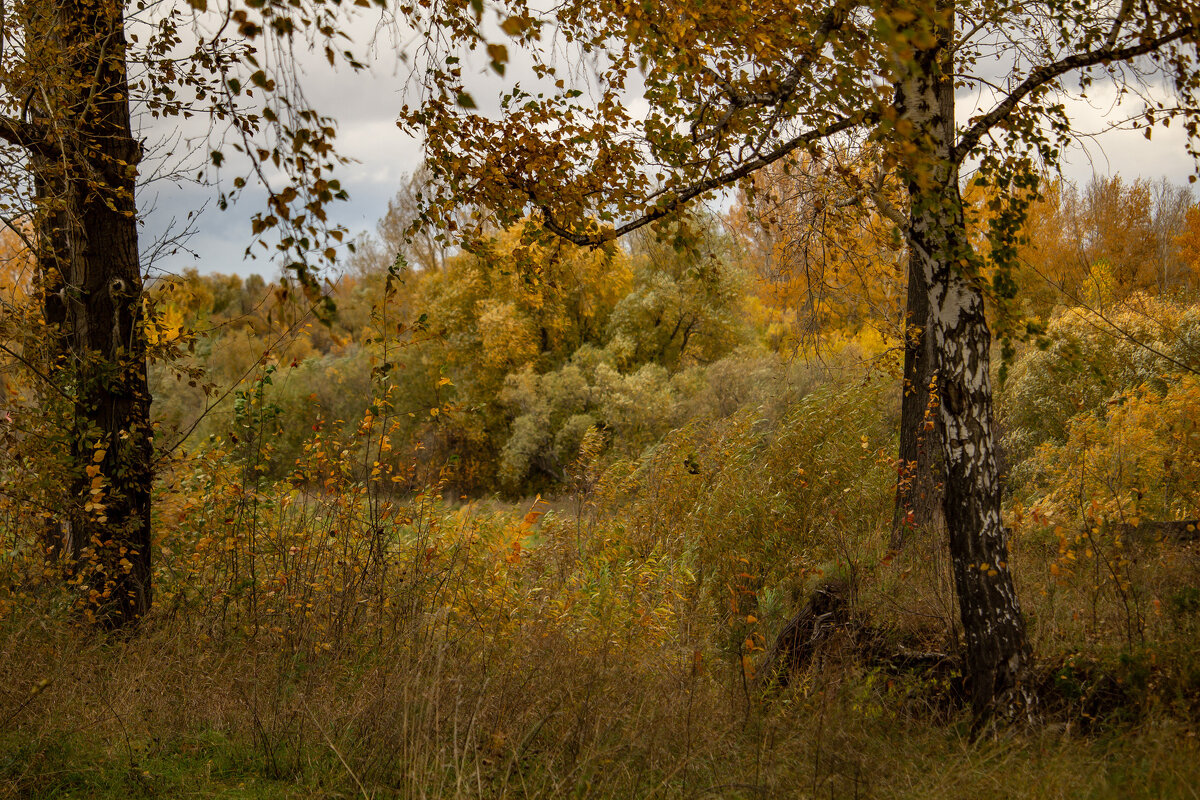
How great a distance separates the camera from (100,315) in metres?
5.48

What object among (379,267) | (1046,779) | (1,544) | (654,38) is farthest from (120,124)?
(379,267)

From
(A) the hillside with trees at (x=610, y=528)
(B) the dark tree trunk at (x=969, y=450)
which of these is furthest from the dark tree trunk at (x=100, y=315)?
(B) the dark tree trunk at (x=969, y=450)

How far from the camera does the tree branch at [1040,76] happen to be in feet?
13.7

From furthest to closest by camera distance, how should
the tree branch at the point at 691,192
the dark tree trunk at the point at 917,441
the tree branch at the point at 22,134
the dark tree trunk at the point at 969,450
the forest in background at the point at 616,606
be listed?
the dark tree trunk at the point at 917,441
the tree branch at the point at 691,192
the tree branch at the point at 22,134
the dark tree trunk at the point at 969,450
the forest in background at the point at 616,606

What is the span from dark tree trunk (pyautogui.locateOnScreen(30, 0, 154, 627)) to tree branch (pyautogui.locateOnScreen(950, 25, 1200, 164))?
5164 mm

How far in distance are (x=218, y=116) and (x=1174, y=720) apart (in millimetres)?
5633

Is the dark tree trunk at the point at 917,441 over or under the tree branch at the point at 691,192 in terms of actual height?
under

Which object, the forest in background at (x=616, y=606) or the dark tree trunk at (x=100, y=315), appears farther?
the dark tree trunk at (x=100, y=315)

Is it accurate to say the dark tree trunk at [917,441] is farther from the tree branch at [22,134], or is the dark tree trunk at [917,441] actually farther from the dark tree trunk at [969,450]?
the tree branch at [22,134]

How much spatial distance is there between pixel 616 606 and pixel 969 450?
2561 millimetres

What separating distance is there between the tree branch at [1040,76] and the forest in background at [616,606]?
1.08m

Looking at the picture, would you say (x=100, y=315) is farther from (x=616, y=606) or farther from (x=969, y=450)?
(x=969, y=450)

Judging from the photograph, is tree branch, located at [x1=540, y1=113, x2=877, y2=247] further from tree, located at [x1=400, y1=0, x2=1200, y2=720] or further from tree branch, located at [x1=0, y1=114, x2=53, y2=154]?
tree branch, located at [x1=0, y1=114, x2=53, y2=154]

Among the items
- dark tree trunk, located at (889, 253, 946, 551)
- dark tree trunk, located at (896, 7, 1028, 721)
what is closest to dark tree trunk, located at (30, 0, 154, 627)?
dark tree trunk, located at (896, 7, 1028, 721)
